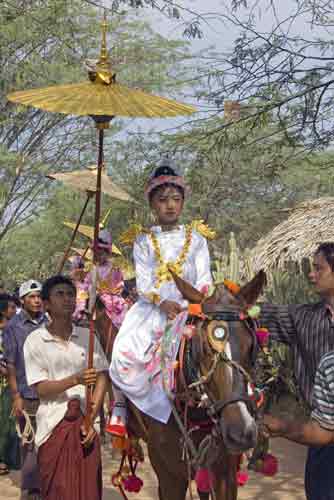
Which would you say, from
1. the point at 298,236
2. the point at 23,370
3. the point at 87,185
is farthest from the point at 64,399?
the point at 298,236

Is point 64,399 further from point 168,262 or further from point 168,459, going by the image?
point 168,262

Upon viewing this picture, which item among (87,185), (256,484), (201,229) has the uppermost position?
(87,185)

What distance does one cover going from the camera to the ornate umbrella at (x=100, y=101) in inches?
196

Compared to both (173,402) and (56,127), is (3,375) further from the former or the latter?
(56,127)

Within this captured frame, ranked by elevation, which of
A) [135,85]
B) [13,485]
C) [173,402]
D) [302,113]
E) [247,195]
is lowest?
[13,485]

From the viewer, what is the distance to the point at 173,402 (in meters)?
4.81

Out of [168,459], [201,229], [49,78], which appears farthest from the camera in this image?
[49,78]

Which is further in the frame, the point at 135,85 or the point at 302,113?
the point at 135,85

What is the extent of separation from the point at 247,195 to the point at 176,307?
19.2m

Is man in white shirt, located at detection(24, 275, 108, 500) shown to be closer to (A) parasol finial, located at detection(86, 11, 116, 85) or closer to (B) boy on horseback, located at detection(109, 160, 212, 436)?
(B) boy on horseback, located at detection(109, 160, 212, 436)

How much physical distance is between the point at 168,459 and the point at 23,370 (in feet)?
9.66

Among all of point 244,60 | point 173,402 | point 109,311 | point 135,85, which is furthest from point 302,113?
point 135,85

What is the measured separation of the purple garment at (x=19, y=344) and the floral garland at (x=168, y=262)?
221 centimetres

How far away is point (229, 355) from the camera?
4027 mm
